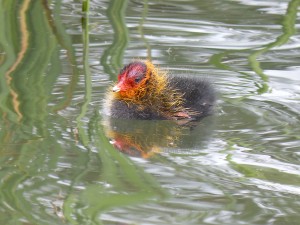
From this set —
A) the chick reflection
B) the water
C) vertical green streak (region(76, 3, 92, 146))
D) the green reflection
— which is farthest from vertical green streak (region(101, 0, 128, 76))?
the chick reflection

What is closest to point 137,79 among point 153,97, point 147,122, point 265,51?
point 153,97

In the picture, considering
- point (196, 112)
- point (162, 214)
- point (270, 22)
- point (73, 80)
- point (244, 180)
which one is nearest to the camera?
point (162, 214)

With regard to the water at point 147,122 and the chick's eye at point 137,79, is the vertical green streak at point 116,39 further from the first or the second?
the chick's eye at point 137,79

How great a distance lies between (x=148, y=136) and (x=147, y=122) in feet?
0.94

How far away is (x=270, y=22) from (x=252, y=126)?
10.0 feet

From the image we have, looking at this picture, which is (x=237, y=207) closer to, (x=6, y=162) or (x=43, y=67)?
(x=6, y=162)

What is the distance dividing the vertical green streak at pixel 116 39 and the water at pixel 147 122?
→ 0.7 inches

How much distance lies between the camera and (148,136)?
18.1 feet

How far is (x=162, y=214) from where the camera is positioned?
4.09m

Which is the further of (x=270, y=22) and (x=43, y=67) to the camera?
(x=270, y=22)

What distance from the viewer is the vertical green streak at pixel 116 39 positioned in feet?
22.4

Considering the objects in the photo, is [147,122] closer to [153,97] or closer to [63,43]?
[153,97]

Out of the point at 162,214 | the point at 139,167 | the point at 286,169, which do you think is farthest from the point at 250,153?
the point at 162,214

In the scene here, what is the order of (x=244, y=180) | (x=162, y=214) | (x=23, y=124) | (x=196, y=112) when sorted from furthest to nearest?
1. (x=196, y=112)
2. (x=23, y=124)
3. (x=244, y=180)
4. (x=162, y=214)
